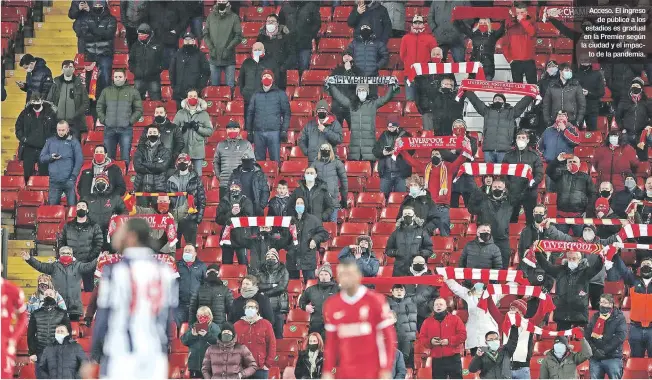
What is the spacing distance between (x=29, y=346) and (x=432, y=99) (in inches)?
273

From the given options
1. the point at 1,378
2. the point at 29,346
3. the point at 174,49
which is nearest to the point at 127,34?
the point at 174,49

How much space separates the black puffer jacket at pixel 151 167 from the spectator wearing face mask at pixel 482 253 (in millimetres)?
4373

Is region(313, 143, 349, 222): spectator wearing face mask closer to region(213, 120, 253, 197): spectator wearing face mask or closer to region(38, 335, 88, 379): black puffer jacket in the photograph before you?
region(213, 120, 253, 197): spectator wearing face mask

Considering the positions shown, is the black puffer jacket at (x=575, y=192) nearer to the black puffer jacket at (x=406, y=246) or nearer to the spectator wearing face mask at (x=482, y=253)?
the spectator wearing face mask at (x=482, y=253)

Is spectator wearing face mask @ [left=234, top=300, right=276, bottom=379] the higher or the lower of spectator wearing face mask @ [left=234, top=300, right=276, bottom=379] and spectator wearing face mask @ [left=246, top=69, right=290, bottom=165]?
the lower

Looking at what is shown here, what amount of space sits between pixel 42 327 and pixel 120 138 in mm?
4354

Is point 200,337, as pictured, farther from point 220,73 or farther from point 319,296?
point 220,73

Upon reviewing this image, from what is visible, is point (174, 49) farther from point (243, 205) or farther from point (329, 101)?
point (243, 205)

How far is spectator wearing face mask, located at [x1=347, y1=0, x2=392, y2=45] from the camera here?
27172 millimetres

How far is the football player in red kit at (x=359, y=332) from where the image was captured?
15156 mm

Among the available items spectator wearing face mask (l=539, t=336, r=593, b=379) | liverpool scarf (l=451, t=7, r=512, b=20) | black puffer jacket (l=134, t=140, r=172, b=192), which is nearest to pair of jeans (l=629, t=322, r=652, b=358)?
spectator wearing face mask (l=539, t=336, r=593, b=379)

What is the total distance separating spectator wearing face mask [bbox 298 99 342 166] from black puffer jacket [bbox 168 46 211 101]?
2064 millimetres

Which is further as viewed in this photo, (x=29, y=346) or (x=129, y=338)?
(x=29, y=346)

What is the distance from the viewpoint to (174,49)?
27781 mm
